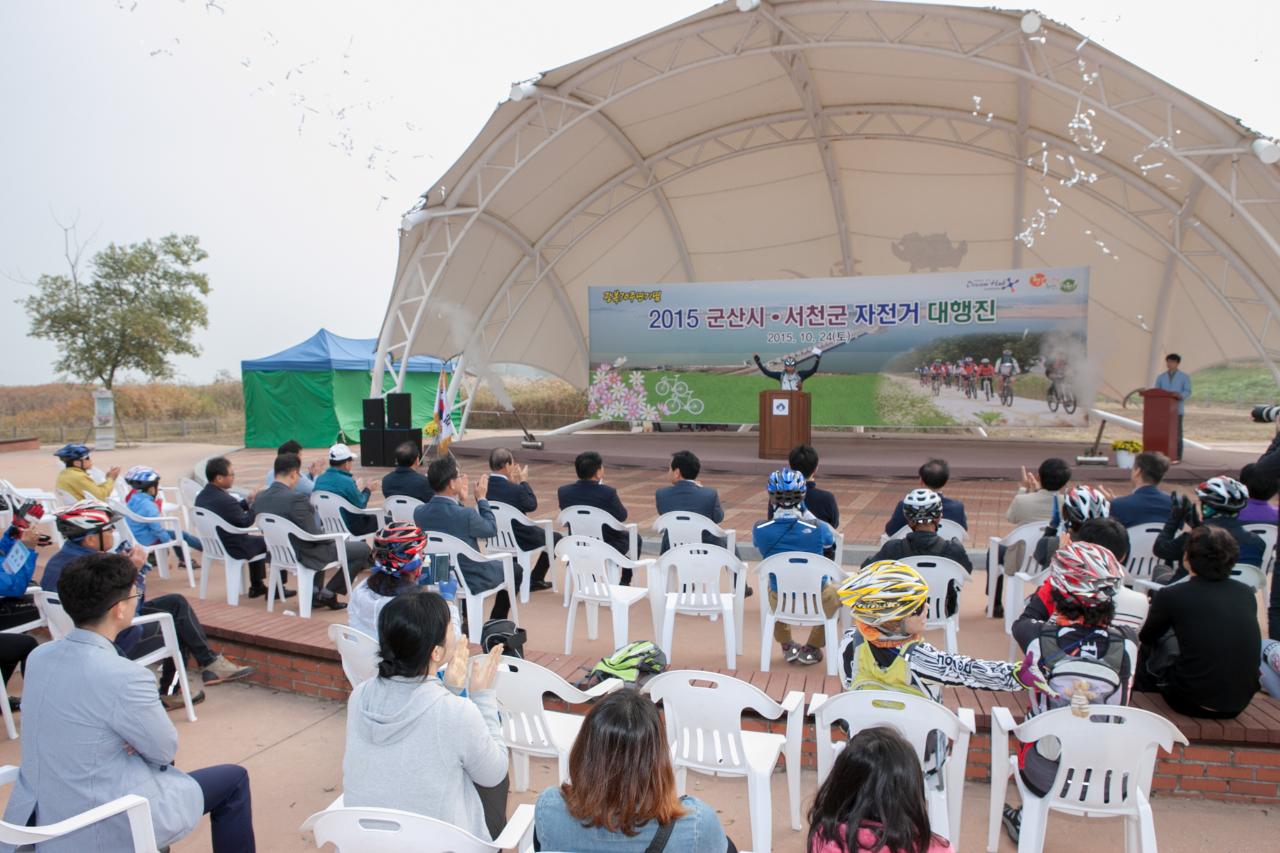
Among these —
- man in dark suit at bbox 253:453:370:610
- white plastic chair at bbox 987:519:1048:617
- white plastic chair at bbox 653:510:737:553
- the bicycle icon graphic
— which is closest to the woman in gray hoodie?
white plastic chair at bbox 653:510:737:553

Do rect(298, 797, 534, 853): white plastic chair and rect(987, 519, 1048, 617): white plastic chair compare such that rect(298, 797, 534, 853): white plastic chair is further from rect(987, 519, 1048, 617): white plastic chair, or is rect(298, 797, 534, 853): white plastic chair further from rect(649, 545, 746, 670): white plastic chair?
rect(987, 519, 1048, 617): white plastic chair

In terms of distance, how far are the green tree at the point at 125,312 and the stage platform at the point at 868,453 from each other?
38.4ft

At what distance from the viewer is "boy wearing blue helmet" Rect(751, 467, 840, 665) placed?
4.16m

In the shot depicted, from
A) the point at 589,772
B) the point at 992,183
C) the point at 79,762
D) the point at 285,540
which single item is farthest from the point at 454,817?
the point at 992,183

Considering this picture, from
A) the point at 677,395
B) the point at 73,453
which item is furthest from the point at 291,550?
the point at 677,395

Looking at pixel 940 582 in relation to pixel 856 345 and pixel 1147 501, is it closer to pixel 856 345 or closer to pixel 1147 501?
pixel 1147 501

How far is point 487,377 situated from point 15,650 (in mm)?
14749

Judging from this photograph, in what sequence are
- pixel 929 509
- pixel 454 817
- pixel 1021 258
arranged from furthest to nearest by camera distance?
pixel 1021 258 → pixel 929 509 → pixel 454 817

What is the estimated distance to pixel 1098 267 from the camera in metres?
15.1

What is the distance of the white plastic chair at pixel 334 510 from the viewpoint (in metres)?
5.73

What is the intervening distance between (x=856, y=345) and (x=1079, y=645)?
12.4 metres

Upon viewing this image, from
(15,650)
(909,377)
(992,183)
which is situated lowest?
(15,650)

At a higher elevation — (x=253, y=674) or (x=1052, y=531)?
(x=1052, y=531)

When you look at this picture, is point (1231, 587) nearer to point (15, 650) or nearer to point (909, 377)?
point (15, 650)
